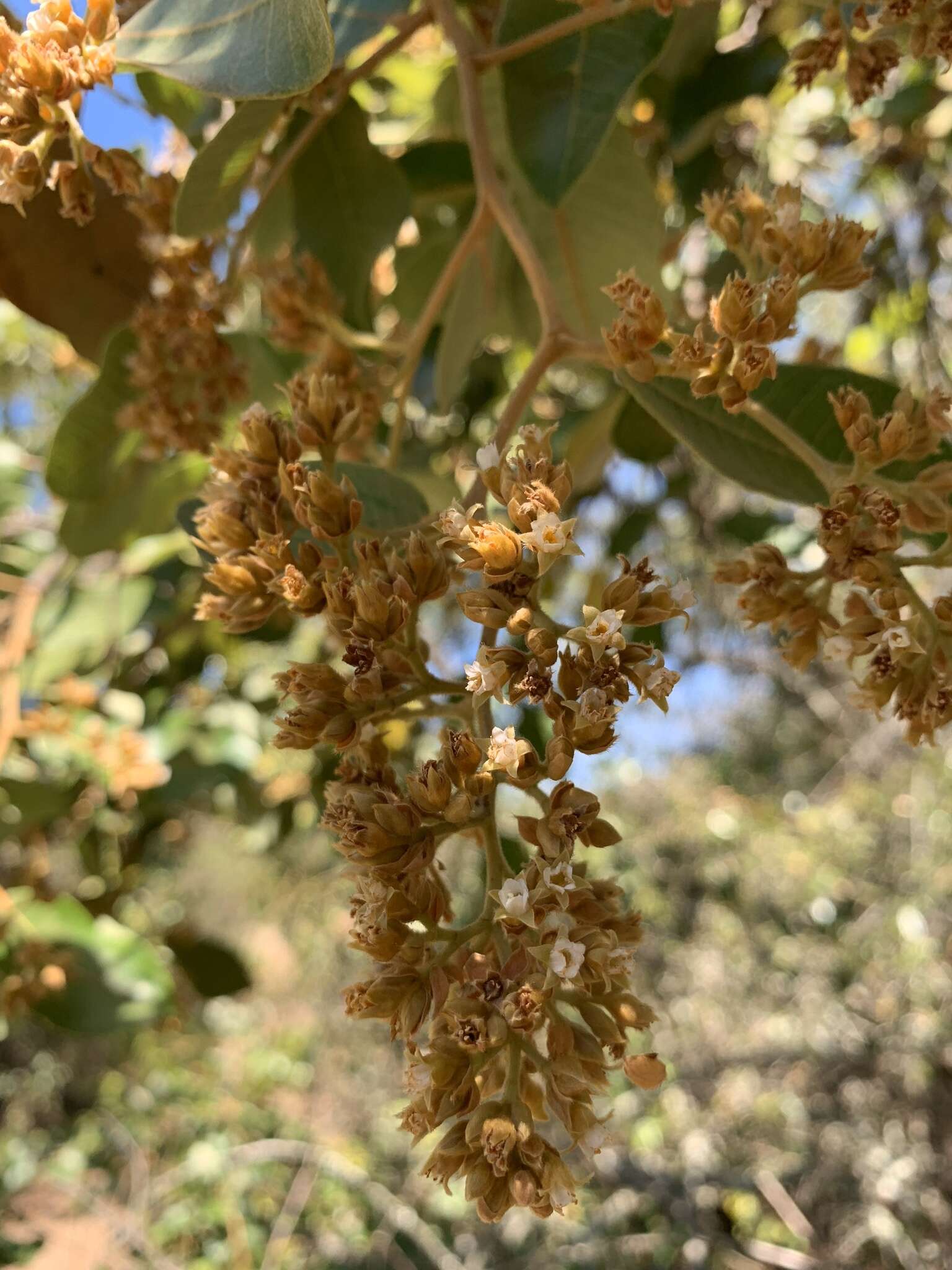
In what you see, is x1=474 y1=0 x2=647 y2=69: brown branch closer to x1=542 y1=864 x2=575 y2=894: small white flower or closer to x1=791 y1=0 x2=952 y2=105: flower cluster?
x1=791 y1=0 x2=952 y2=105: flower cluster

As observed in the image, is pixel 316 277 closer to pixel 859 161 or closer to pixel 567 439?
pixel 567 439

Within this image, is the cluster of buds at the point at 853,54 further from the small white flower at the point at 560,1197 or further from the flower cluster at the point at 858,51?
the small white flower at the point at 560,1197

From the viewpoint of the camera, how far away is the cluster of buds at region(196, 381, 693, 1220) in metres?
0.63

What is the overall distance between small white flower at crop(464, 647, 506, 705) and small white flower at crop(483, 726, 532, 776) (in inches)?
1.1

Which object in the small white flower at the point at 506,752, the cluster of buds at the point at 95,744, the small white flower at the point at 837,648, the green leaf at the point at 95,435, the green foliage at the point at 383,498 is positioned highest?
the green foliage at the point at 383,498

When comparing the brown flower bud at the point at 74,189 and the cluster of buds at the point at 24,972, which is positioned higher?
the brown flower bud at the point at 74,189

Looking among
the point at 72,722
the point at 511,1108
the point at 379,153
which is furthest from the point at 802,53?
the point at 72,722

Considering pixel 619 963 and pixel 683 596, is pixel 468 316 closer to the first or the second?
pixel 683 596

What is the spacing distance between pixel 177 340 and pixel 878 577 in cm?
79

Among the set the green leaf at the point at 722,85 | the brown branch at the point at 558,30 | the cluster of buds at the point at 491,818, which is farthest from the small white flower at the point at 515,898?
the green leaf at the point at 722,85

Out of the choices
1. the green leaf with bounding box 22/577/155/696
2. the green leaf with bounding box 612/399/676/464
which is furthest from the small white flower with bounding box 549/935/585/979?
the green leaf with bounding box 22/577/155/696

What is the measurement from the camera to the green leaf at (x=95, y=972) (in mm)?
1605

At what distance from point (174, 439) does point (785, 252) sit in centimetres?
69

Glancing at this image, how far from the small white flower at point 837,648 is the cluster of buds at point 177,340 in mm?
720
